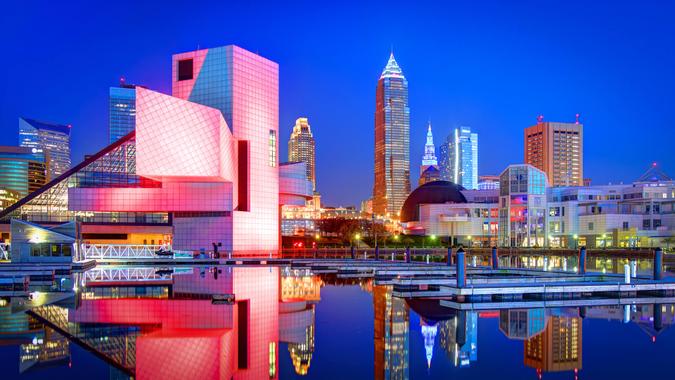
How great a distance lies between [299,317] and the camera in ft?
69.6

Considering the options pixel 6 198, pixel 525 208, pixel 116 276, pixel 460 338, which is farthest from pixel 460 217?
pixel 6 198

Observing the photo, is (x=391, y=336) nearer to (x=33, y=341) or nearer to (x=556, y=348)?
(x=556, y=348)

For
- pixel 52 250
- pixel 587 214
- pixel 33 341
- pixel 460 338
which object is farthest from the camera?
pixel 587 214

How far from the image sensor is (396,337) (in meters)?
17.0

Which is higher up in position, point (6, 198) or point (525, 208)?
point (6, 198)

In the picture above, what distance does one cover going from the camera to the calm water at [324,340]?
13.5 metres

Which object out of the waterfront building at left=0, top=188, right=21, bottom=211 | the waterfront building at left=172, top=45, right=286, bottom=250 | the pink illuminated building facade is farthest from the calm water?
the waterfront building at left=0, top=188, right=21, bottom=211

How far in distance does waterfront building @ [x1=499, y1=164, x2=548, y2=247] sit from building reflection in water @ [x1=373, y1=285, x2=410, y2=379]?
268 ft

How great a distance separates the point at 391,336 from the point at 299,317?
16.2ft

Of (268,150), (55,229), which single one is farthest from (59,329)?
(268,150)

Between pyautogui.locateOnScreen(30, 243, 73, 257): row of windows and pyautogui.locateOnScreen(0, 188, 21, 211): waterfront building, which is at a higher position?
pyautogui.locateOnScreen(0, 188, 21, 211): waterfront building

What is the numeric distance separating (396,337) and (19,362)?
949 cm

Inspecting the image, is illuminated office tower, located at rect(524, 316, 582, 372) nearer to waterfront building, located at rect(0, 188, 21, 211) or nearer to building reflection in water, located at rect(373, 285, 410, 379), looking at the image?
building reflection in water, located at rect(373, 285, 410, 379)

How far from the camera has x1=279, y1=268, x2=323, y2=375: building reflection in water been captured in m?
15.2
